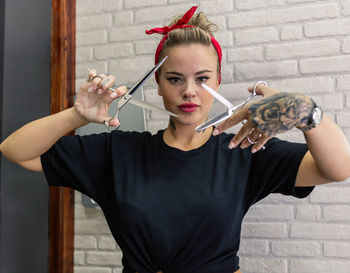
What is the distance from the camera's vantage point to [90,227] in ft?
5.66

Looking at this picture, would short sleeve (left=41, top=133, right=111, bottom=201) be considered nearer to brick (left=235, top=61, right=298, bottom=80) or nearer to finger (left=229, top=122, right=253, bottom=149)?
finger (left=229, top=122, right=253, bottom=149)

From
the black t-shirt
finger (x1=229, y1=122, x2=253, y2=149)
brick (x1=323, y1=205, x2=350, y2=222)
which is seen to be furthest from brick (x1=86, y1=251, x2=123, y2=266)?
finger (x1=229, y1=122, x2=253, y2=149)

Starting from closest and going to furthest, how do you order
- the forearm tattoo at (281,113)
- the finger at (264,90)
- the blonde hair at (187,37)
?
the forearm tattoo at (281,113) < the finger at (264,90) < the blonde hair at (187,37)

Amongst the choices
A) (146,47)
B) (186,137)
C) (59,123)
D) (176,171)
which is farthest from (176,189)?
(146,47)

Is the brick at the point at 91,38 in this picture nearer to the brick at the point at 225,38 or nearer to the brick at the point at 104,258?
the brick at the point at 225,38

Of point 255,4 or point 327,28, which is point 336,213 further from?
point 255,4

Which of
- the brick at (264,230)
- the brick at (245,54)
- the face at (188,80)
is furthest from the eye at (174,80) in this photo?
the brick at (264,230)

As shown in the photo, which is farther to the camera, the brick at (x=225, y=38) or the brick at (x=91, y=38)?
the brick at (x=91, y=38)

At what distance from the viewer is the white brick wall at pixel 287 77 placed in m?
1.45

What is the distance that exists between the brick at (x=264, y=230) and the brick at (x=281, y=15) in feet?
2.74

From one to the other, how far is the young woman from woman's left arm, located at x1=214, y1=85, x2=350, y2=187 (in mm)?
23

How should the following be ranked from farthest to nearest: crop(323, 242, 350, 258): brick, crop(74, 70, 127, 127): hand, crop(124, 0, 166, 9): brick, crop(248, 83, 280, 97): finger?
1. crop(124, 0, 166, 9): brick
2. crop(323, 242, 350, 258): brick
3. crop(74, 70, 127, 127): hand
4. crop(248, 83, 280, 97): finger

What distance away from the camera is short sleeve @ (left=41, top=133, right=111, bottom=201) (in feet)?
3.80

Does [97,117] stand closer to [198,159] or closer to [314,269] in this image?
[198,159]
